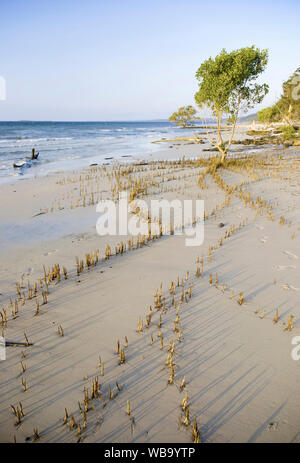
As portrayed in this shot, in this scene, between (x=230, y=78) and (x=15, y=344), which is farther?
(x=230, y=78)

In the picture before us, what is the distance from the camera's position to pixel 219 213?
9.58 metres

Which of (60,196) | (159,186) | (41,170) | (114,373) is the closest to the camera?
(114,373)

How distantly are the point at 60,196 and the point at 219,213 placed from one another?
8.00 metres

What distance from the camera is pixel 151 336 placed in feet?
12.2

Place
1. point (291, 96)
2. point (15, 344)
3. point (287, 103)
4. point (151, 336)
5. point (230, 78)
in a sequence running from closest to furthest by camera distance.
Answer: point (15, 344) < point (151, 336) < point (230, 78) < point (291, 96) < point (287, 103)

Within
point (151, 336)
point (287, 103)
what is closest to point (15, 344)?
point (151, 336)

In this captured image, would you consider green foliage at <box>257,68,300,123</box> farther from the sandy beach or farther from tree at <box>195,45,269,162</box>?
the sandy beach

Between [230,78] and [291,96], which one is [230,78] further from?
[291,96]

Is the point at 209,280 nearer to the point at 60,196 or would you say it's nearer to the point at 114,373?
the point at 114,373

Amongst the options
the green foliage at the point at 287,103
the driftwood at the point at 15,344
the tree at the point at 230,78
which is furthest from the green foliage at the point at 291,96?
the driftwood at the point at 15,344

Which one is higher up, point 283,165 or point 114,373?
point 283,165

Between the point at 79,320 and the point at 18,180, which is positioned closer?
the point at 79,320
